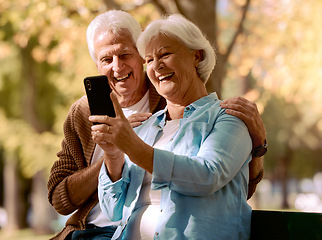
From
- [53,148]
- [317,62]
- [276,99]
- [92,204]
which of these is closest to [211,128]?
[92,204]

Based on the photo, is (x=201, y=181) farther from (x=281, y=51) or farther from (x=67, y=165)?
(x=281, y=51)

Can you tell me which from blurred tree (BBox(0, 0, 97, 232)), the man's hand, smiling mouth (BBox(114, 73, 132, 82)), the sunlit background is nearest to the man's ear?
the man's hand

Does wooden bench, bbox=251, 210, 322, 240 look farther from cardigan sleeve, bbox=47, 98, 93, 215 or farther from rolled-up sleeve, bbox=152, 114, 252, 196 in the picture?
cardigan sleeve, bbox=47, 98, 93, 215

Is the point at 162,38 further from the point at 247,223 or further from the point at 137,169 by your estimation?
the point at 247,223

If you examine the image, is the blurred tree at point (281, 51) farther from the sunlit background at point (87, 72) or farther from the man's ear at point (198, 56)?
the man's ear at point (198, 56)

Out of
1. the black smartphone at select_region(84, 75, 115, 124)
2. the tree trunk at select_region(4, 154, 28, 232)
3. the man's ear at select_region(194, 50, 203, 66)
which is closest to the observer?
the black smartphone at select_region(84, 75, 115, 124)

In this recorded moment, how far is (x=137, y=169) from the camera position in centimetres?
232

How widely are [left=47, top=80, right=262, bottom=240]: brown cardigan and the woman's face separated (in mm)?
508

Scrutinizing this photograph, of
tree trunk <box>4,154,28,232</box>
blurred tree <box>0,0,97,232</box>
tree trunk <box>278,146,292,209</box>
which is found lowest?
tree trunk <box>278,146,292,209</box>

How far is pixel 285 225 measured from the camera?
2139 millimetres

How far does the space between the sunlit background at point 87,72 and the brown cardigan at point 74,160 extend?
120 cm

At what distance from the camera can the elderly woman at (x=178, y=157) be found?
1.91m

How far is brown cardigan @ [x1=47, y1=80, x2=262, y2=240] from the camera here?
274cm

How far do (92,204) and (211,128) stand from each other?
38.1 inches
